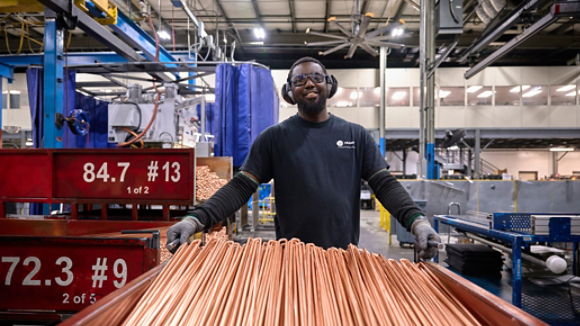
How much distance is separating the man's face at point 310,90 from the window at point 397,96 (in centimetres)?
1577

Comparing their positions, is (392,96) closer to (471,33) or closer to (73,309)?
(471,33)

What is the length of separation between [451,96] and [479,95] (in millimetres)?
1427

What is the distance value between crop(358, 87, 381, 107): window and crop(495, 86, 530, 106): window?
5.99m

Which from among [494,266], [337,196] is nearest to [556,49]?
[494,266]

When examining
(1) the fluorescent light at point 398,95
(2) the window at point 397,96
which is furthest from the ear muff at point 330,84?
(1) the fluorescent light at point 398,95

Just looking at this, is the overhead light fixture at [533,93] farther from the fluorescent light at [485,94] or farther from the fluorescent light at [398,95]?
the fluorescent light at [398,95]

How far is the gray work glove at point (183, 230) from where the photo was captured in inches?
45.9

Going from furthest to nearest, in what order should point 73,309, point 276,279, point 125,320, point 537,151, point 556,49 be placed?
point 537,151 < point 556,49 < point 73,309 < point 276,279 < point 125,320

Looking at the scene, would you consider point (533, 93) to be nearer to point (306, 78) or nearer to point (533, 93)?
point (533, 93)

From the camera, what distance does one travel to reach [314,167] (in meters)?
1.82

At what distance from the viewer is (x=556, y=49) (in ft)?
51.5

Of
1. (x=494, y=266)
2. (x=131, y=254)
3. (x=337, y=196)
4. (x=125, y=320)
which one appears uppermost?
(x=337, y=196)

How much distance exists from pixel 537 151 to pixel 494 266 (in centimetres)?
2254

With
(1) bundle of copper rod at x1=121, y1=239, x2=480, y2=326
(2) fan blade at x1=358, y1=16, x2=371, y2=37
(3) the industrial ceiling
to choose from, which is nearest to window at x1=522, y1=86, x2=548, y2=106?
(3) the industrial ceiling
